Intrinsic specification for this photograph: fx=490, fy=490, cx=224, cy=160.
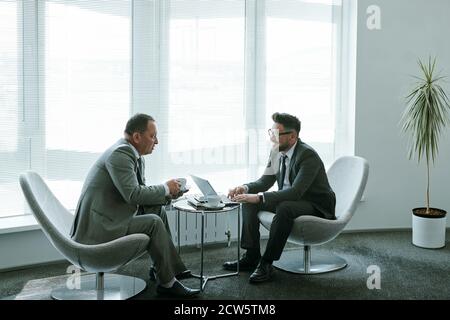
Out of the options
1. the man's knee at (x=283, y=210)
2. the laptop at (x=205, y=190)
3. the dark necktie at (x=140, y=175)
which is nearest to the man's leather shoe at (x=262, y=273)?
the man's knee at (x=283, y=210)

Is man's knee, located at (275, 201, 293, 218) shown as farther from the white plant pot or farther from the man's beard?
the white plant pot

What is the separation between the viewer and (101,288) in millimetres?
3121

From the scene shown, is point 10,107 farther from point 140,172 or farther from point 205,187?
point 205,187

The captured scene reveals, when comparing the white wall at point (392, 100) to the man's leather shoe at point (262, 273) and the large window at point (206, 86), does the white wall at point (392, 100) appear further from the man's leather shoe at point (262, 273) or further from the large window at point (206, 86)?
the man's leather shoe at point (262, 273)

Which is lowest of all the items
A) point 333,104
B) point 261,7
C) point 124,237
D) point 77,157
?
point 124,237

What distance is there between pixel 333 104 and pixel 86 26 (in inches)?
95.0

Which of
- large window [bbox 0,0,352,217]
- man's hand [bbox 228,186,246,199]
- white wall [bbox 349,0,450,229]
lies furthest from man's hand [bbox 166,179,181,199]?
white wall [bbox 349,0,450,229]

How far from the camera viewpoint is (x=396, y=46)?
4.73 meters

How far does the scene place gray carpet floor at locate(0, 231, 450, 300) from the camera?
3180 millimetres

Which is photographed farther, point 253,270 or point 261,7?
point 261,7

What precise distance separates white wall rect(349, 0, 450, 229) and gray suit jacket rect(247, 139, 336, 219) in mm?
1323

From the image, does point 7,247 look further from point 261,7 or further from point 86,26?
point 261,7
